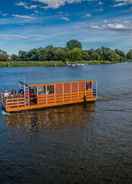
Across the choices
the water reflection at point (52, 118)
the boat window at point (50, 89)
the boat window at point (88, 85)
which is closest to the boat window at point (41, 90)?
the boat window at point (50, 89)

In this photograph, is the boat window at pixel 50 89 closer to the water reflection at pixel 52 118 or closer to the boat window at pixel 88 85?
the water reflection at pixel 52 118

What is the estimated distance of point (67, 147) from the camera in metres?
24.7

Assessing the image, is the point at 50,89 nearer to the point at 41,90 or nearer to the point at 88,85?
the point at 41,90

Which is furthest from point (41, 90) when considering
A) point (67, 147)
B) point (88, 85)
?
point (67, 147)

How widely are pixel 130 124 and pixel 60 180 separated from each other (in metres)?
14.8

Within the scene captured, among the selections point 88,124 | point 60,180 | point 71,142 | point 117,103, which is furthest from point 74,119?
point 60,180

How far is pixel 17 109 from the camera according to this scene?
4019 centimetres

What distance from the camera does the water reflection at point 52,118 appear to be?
3253 cm

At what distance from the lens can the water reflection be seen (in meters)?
32.5

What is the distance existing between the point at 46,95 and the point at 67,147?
60.6ft

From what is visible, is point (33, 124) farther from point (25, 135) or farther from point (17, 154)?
point (17, 154)

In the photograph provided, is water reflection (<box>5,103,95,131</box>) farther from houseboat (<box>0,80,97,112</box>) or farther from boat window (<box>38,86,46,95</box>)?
boat window (<box>38,86,46,95</box>)

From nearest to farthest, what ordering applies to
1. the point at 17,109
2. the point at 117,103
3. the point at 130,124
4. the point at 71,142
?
the point at 71,142
the point at 130,124
the point at 17,109
the point at 117,103

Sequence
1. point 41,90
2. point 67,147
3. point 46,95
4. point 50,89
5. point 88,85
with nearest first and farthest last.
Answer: point 67,147, point 46,95, point 41,90, point 50,89, point 88,85
